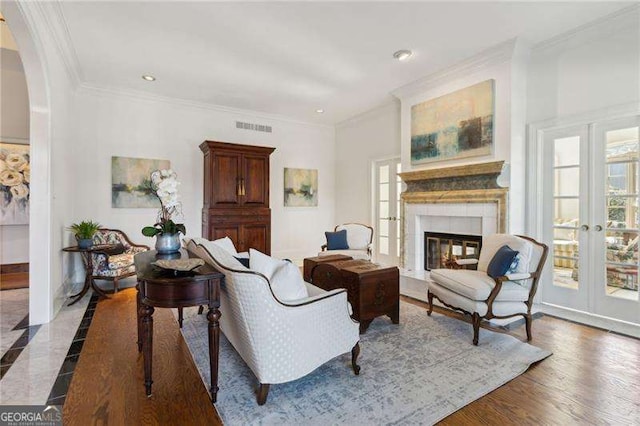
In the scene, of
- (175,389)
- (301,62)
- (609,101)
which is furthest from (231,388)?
(609,101)

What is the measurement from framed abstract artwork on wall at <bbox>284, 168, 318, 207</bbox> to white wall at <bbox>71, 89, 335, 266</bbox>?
0.11 m

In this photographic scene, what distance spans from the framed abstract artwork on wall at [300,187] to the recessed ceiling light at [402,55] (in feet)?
10.9

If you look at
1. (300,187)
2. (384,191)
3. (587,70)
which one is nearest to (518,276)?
(587,70)

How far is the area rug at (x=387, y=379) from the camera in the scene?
188 centimetres

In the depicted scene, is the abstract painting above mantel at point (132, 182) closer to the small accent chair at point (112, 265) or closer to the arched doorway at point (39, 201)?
the small accent chair at point (112, 265)

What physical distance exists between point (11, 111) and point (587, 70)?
7.85 m

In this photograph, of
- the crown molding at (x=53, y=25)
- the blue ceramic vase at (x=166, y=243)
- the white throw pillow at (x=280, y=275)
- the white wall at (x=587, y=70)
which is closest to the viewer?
the white throw pillow at (x=280, y=275)

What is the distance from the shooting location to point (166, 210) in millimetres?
2549

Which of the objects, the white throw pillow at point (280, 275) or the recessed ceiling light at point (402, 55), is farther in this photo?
the recessed ceiling light at point (402, 55)

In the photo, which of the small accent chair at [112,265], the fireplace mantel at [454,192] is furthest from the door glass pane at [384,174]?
the small accent chair at [112,265]

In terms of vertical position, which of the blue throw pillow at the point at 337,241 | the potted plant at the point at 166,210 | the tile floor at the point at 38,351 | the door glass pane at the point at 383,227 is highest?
the potted plant at the point at 166,210

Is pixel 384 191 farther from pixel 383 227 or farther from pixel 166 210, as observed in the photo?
pixel 166 210

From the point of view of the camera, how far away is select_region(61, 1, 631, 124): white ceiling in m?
3.02

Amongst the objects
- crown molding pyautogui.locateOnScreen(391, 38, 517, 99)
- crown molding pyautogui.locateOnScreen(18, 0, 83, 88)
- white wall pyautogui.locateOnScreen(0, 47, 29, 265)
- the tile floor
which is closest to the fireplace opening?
crown molding pyautogui.locateOnScreen(391, 38, 517, 99)
